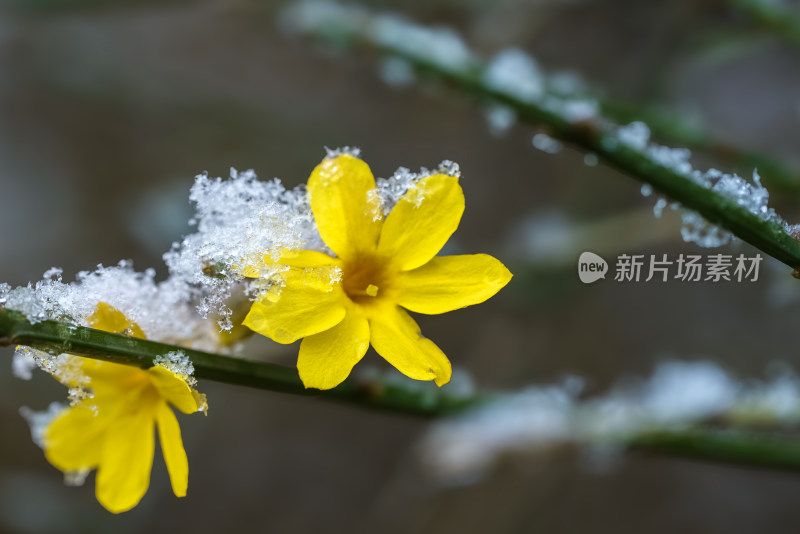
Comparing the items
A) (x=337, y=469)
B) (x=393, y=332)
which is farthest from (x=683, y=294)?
(x=393, y=332)

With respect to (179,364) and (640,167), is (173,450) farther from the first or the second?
(640,167)

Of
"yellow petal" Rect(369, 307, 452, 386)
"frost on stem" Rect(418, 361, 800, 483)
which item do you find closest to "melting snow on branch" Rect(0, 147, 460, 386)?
"yellow petal" Rect(369, 307, 452, 386)

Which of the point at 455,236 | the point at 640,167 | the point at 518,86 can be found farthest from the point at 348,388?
the point at 455,236

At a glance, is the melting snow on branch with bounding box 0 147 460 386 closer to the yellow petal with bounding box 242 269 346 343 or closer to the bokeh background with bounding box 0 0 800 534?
the yellow petal with bounding box 242 269 346 343

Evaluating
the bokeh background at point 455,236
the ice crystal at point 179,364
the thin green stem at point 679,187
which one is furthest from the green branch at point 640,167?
the bokeh background at point 455,236

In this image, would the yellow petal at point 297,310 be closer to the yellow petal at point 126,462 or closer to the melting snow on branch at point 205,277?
the melting snow on branch at point 205,277
